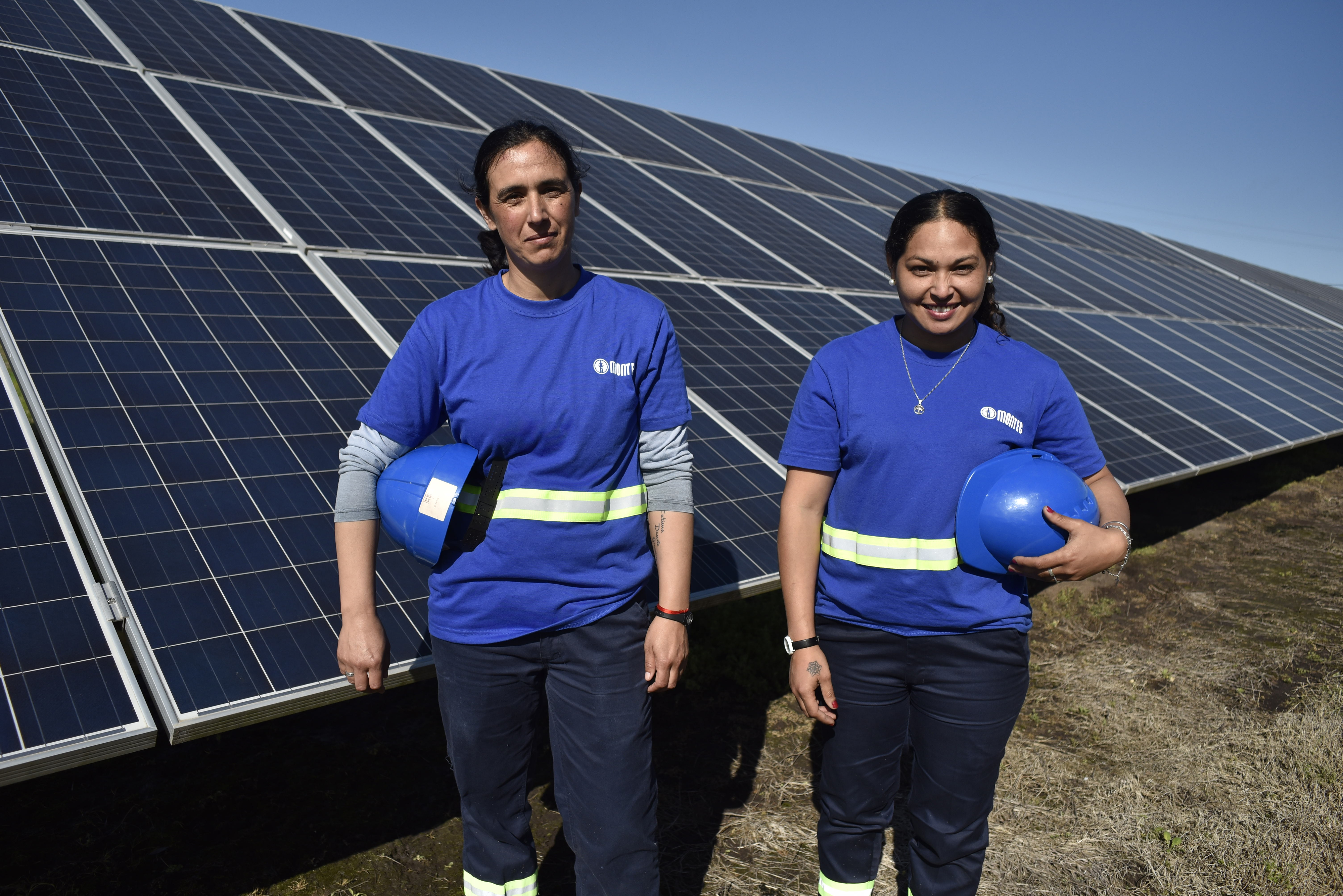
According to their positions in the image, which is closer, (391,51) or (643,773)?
(643,773)

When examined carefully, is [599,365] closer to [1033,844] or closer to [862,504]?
[862,504]

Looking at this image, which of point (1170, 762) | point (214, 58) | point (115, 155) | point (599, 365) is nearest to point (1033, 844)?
point (1170, 762)

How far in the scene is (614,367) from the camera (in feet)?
8.50

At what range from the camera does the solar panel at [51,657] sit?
8.07 feet

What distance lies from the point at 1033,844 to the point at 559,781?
9.48 ft

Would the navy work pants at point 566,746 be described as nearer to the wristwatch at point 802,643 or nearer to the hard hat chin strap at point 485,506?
the hard hat chin strap at point 485,506

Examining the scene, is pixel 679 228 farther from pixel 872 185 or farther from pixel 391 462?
pixel 872 185

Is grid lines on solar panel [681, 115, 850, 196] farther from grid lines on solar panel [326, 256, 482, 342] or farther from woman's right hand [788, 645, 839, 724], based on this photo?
woman's right hand [788, 645, 839, 724]

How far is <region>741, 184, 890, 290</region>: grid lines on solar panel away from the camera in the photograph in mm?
9891

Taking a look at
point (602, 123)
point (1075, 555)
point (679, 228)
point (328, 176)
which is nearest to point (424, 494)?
point (1075, 555)

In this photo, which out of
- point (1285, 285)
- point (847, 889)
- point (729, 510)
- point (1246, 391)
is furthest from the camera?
point (1285, 285)

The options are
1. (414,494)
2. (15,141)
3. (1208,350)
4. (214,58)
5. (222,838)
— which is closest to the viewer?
(414,494)

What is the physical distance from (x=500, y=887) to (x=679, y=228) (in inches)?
256

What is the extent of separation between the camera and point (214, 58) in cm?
781
